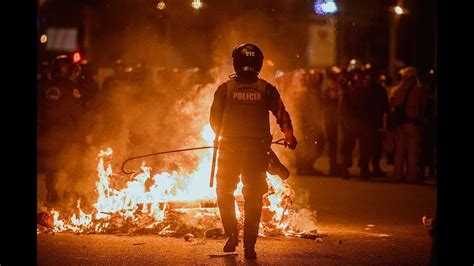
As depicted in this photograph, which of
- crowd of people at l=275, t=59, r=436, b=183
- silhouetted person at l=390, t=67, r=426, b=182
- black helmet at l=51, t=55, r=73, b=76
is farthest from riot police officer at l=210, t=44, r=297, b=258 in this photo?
silhouetted person at l=390, t=67, r=426, b=182

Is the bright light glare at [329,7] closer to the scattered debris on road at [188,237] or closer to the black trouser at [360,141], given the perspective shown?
the scattered debris on road at [188,237]

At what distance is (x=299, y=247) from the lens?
9.07 meters

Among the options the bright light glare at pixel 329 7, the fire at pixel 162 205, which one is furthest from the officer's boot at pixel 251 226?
the bright light glare at pixel 329 7

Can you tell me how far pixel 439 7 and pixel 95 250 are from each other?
14.4ft

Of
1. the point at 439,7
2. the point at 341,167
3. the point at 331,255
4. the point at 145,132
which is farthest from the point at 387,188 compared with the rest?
the point at 439,7

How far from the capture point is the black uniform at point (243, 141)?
28.3 ft

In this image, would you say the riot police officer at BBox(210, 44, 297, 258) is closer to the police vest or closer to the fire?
the police vest

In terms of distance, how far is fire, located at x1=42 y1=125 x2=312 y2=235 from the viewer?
1000 centimetres

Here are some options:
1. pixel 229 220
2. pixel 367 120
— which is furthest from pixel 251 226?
pixel 367 120

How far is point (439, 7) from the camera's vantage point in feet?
19.7

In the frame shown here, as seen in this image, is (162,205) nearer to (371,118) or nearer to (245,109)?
(245,109)

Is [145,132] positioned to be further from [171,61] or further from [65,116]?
[171,61]

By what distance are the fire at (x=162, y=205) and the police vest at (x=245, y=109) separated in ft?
5.39

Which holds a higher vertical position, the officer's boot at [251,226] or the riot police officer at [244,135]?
the riot police officer at [244,135]
